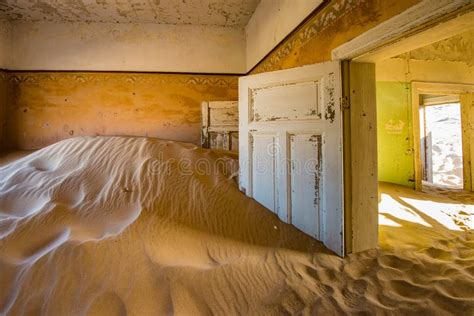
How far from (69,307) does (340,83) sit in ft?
8.23

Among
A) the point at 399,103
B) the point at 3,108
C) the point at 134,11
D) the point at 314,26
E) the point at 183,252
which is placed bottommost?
the point at 183,252

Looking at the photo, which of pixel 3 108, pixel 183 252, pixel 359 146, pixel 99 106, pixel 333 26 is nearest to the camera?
pixel 183 252

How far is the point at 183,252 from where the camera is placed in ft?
6.73

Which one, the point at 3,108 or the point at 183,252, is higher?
the point at 3,108

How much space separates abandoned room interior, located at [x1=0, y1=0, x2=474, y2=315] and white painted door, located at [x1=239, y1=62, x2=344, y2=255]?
0.05ft

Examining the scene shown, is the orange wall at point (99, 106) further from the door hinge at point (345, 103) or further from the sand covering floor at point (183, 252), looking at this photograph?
the door hinge at point (345, 103)

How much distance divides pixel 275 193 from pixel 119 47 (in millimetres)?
5197

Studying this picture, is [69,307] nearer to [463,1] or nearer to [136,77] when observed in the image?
[463,1]

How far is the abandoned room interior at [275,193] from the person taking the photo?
1583 mm

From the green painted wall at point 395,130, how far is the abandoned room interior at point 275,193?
27mm

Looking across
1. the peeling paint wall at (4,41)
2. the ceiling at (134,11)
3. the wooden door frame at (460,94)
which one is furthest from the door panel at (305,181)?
the peeling paint wall at (4,41)

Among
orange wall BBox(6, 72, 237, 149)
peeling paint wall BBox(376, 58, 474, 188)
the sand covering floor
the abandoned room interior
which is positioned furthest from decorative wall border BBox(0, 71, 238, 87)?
peeling paint wall BBox(376, 58, 474, 188)

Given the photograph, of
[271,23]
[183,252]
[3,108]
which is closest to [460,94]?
[271,23]

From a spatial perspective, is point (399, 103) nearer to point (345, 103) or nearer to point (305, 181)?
point (345, 103)
